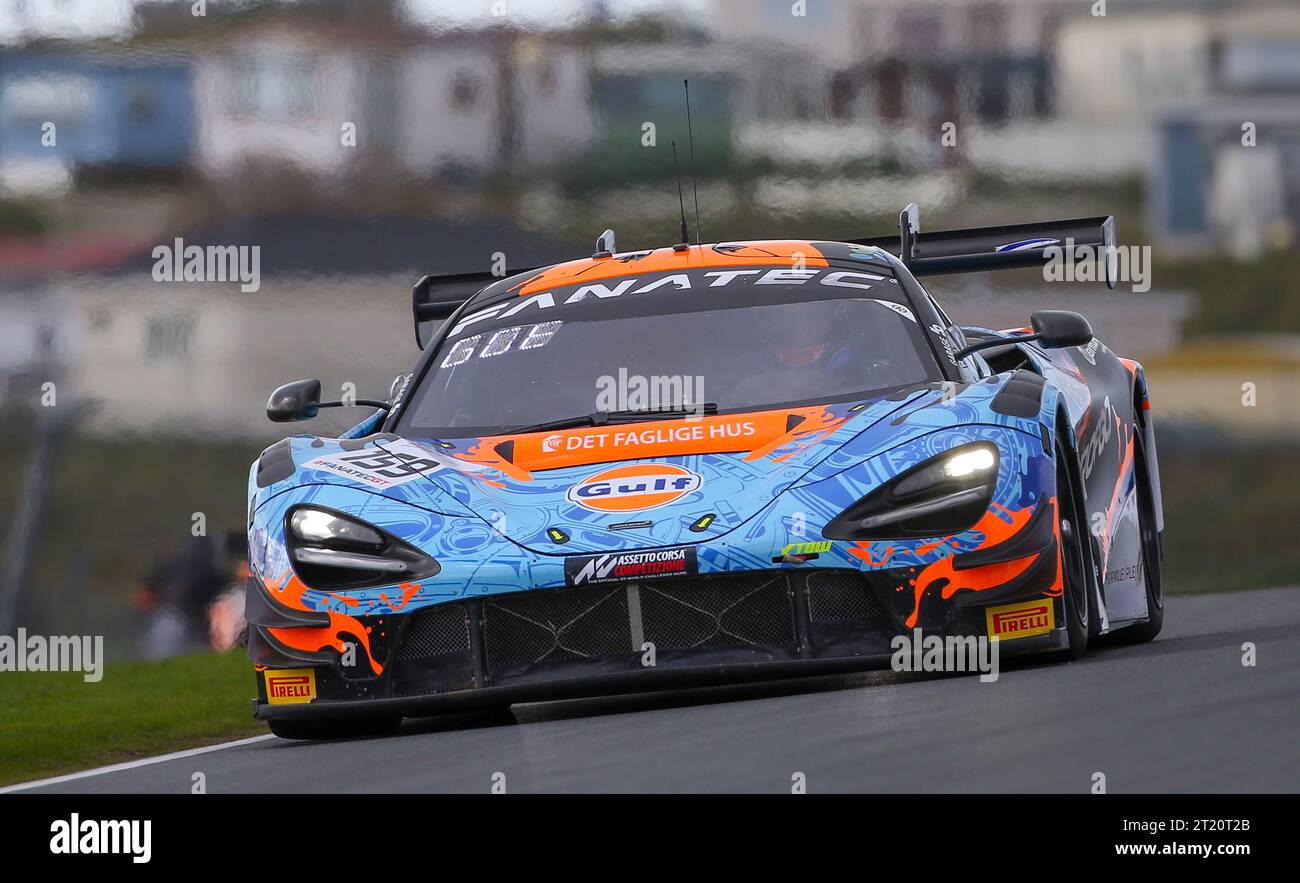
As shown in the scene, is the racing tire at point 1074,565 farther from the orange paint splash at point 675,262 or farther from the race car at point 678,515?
the orange paint splash at point 675,262

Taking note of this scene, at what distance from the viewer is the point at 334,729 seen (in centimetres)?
659

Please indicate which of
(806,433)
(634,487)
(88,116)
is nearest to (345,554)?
(634,487)

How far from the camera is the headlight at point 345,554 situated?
6.05 metres

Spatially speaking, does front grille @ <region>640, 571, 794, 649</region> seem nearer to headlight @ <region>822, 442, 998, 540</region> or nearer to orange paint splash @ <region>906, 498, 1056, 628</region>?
headlight @ <region>822, 442, 998, 540</region>

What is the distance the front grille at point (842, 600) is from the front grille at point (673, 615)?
0.07m

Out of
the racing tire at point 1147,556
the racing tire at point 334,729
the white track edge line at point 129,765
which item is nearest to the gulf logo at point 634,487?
the racing tire at point 334,729

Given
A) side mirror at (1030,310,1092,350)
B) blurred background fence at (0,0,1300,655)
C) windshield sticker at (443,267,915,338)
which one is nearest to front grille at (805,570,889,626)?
side mirror at (1030,310,1092,350)

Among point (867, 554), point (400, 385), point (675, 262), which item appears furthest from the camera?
point (400, 385)

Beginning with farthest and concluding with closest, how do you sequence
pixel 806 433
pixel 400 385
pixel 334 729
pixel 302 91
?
pixel 302 91 < pixel 400 385 < pixel 334 729 < pixel 806 433

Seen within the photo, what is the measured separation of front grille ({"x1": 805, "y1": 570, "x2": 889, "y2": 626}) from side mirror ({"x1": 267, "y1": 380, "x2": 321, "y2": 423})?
2.15 metres

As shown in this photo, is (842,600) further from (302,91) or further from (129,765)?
(302,91)

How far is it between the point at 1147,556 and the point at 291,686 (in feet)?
10.4
